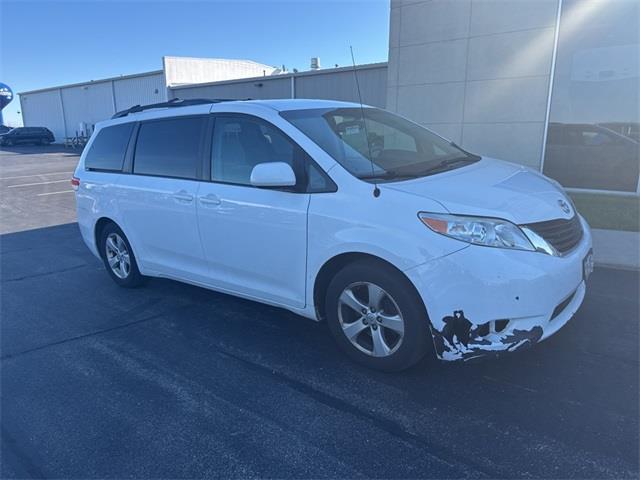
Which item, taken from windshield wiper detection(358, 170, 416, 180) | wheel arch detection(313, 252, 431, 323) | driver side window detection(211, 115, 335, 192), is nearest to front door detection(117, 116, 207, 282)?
driver side window detection(211, 115, 335, 192)

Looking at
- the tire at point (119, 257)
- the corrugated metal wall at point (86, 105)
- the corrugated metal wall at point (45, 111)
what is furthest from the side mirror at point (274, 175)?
the corrugated metal wall at point (45, 111)

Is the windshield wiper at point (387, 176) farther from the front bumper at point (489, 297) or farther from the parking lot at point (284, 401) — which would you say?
the parking lot at point (284, 401)

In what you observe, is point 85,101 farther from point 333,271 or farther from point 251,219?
point 333,271

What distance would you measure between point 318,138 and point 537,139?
25.5 feet

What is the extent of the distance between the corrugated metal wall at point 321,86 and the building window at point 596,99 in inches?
298

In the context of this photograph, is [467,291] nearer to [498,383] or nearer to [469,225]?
[469,225]

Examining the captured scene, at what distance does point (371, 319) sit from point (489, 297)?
811 millimetres

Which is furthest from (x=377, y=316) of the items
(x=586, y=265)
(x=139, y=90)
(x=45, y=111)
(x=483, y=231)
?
(x=45, y=111)

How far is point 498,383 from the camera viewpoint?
3.08 m

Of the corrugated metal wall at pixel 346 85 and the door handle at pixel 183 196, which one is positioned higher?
the corrugated metal wall at pixel 346 85

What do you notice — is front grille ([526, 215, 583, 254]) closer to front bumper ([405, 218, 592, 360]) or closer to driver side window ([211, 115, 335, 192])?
front bumper ([405, 218, 592, 360])

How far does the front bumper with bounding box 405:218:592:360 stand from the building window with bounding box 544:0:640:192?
7.97 meters

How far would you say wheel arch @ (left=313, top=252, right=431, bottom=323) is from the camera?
117 inches

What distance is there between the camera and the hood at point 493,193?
113 inches
